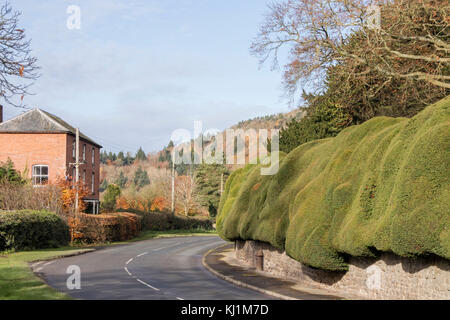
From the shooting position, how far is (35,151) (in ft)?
162

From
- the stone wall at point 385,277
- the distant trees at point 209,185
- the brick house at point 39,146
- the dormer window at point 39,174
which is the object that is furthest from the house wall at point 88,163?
the stone wall at point 385,277

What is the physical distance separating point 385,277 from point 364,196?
2401 millimetres

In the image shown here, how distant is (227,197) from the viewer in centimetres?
3559

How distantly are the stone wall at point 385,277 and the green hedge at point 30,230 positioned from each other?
17264 mm

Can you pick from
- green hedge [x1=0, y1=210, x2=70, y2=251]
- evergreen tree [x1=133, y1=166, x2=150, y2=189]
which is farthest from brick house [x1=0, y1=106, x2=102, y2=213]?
evergreen tree [x1=133, y1=166, x2=150, y2=189]

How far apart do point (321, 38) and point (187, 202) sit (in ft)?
210

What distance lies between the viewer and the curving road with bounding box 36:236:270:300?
16531mm

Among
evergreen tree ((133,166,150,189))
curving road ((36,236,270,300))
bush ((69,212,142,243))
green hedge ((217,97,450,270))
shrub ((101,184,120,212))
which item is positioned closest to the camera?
green hedge ((217,97,450,270))

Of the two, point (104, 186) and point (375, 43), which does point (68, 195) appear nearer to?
point (375, 43)

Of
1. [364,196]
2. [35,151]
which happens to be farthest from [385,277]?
[35,151]

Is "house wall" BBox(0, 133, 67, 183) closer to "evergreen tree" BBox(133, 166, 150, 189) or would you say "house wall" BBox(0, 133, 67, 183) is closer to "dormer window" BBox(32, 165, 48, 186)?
"dormer window" BBox(32, 165, 48, 186)

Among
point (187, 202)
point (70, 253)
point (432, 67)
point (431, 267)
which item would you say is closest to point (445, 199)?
point (431, 267)

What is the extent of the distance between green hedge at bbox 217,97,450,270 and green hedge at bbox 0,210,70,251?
1397cm

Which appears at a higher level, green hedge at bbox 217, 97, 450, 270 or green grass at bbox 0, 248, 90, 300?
green hedge at bbox 217, 97, 450, 270
